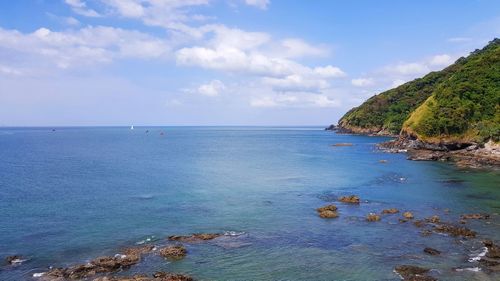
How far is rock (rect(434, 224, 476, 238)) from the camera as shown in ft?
130

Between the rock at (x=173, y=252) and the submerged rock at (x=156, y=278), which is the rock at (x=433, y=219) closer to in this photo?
the rock at (x=173, y=252)

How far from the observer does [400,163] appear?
9800 cm

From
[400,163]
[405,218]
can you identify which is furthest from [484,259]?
[400,163]

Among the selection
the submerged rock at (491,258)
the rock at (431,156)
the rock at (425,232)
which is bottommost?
the rock at (425,232)

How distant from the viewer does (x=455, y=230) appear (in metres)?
40.8

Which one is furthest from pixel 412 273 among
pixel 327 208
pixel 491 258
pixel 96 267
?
pixel 96 267

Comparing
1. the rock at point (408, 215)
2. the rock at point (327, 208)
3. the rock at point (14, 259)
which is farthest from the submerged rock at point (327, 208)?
the rock at point (14, 259)

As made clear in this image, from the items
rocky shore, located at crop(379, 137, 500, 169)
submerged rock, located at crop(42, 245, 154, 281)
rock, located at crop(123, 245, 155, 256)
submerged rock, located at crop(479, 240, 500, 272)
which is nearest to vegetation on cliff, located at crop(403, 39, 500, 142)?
rocky shore, located at crop(379, 137, 500, 169)

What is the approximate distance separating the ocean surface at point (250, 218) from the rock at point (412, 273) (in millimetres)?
→ 942

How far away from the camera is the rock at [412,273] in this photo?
29.2m

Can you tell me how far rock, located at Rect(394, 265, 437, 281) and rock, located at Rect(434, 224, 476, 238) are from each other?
11254mm

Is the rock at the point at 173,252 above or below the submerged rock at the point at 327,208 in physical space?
below

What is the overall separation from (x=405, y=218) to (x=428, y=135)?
245 feet

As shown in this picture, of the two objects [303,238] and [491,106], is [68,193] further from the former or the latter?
[491,106]
